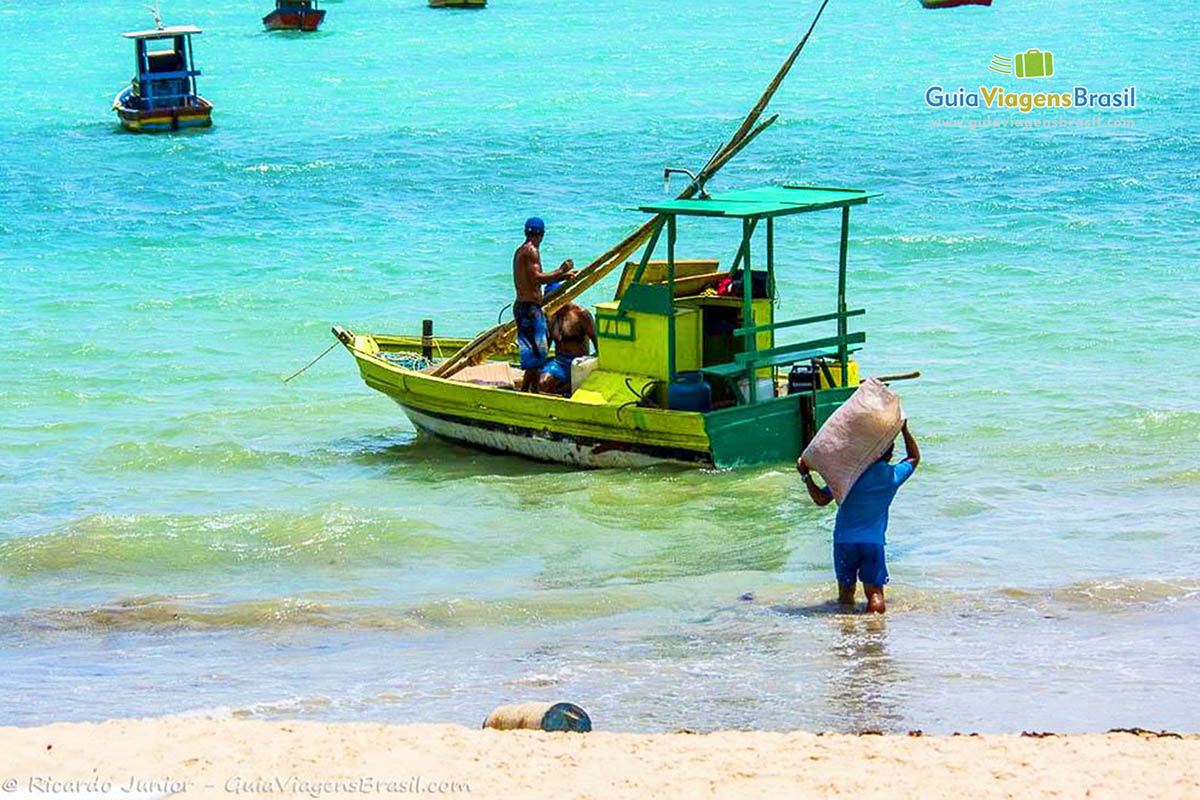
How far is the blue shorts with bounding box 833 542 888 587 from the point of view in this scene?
8.93m

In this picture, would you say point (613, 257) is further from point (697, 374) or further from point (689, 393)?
point (689, 393)

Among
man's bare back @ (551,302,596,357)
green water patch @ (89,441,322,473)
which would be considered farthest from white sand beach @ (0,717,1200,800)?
green water patch @ (89,441,322,473)

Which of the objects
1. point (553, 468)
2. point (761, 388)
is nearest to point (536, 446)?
point (553, 468)

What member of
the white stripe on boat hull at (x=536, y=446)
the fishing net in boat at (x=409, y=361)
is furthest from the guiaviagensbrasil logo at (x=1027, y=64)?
the white stripe on boat hull at (x=536, y=446)

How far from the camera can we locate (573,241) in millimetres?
24000

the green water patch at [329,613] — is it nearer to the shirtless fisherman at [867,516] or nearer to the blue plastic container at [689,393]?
the shirtless fisherman at [867,516]

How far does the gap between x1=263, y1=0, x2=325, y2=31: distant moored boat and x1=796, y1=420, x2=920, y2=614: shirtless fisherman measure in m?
60.0

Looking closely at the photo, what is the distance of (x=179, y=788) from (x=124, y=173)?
2800 centimetres

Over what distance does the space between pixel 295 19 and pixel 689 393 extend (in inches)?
2261

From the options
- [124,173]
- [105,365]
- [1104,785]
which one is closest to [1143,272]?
[105,365]

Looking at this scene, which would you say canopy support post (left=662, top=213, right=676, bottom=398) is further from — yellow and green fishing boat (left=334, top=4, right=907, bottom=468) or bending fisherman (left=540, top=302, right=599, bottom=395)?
bending fisherman (left=540, top=302, right=599, bottom=395)

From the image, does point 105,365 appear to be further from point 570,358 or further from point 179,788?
point 179,788

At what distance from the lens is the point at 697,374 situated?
12086mm

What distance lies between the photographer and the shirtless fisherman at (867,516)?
877 cm
